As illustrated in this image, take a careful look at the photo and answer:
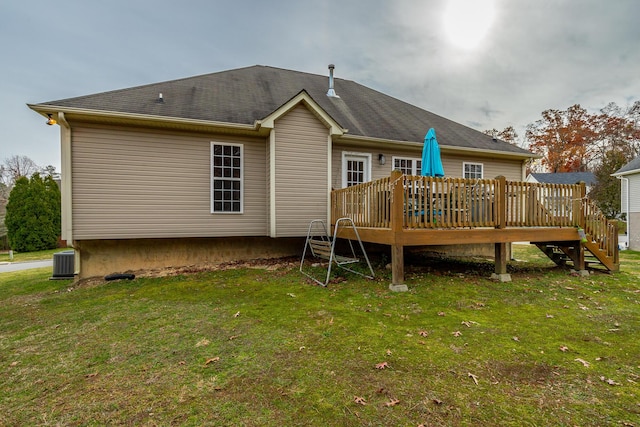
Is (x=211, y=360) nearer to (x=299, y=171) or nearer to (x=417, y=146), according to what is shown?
(x=299, y=171)

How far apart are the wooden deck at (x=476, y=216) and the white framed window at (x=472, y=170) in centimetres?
397

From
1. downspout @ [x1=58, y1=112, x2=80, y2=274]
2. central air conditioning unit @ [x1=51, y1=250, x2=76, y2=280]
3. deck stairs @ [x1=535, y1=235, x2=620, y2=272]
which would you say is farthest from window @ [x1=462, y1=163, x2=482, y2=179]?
central air conditioning unit @ [x1=51, y1=250, x2=76, y2=280]

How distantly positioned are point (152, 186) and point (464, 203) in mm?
7734

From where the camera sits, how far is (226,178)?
8602mm

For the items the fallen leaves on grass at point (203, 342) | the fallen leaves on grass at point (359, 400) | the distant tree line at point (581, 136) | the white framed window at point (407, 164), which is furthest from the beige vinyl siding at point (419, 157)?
the distant tree line at point (581, 136)

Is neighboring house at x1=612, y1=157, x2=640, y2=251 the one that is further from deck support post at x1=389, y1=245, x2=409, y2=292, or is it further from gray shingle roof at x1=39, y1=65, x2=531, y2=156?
deck support post at x1=389, y1=245, x2=409, y2=292

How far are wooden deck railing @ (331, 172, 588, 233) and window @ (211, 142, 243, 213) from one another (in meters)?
3.42

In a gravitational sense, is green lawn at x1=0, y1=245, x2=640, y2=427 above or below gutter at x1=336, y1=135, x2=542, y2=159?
below

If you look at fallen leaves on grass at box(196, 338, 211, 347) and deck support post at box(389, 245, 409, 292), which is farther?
deck support post at box(389, 245, 409, 292)

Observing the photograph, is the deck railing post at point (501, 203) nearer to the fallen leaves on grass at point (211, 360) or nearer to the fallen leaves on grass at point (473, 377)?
the fallen leaves on grass at point (473, 377)

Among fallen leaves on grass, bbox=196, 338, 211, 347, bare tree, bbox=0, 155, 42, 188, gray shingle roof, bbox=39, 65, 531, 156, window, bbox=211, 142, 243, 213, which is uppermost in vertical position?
bare tree, bbox=0, 155, 42, 188

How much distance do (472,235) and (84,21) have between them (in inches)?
621

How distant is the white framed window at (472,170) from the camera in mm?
11274

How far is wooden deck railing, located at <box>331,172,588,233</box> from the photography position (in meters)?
6.11
